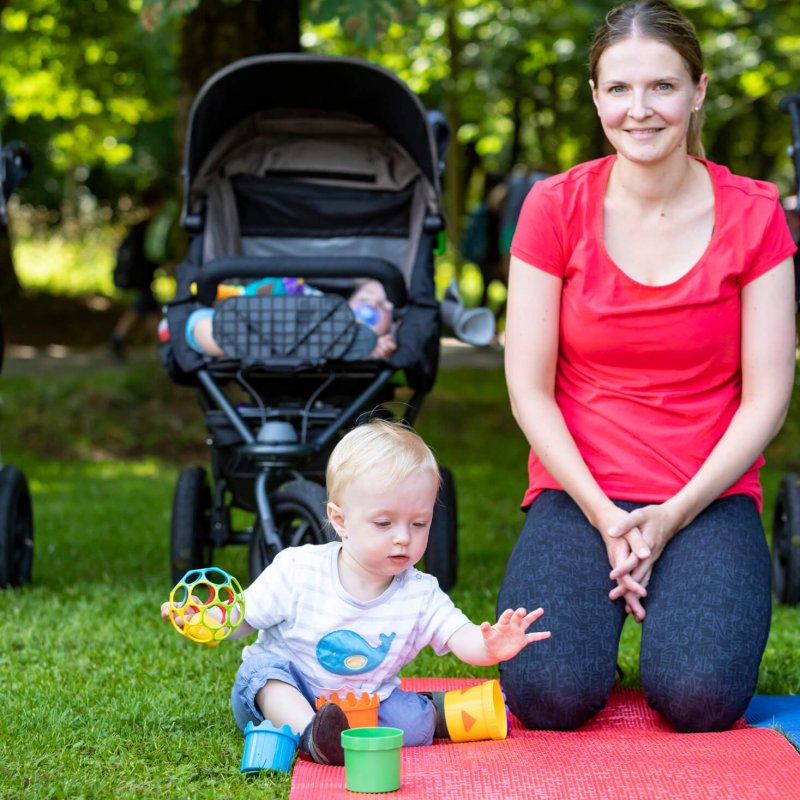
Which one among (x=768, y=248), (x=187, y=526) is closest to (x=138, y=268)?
(x=187, y=526)

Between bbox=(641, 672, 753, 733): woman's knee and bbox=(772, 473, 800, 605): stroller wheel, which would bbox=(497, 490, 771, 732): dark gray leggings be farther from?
bbox=(772, 473, 800, 605): stroller wheel

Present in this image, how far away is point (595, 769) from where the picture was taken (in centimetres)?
273

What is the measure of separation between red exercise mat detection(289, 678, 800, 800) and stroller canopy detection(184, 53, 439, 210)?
2317 millimetres

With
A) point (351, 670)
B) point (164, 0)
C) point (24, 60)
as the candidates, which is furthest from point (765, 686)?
point (24, 60)

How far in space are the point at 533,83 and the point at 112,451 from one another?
9.49 metres

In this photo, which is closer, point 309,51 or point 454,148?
point 309,51

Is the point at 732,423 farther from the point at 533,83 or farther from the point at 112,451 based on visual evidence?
the point at 533,83

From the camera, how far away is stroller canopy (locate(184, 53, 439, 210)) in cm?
476

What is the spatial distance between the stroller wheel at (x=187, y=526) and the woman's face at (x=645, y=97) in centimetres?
201

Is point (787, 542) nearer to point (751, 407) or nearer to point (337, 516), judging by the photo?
point (751, 407)

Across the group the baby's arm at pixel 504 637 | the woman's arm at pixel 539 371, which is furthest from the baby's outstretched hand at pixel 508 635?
the woman's arm at pixel 539 371

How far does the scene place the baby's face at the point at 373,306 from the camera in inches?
171

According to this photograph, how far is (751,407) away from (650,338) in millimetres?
284

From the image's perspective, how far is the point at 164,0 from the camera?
562 centimetres
